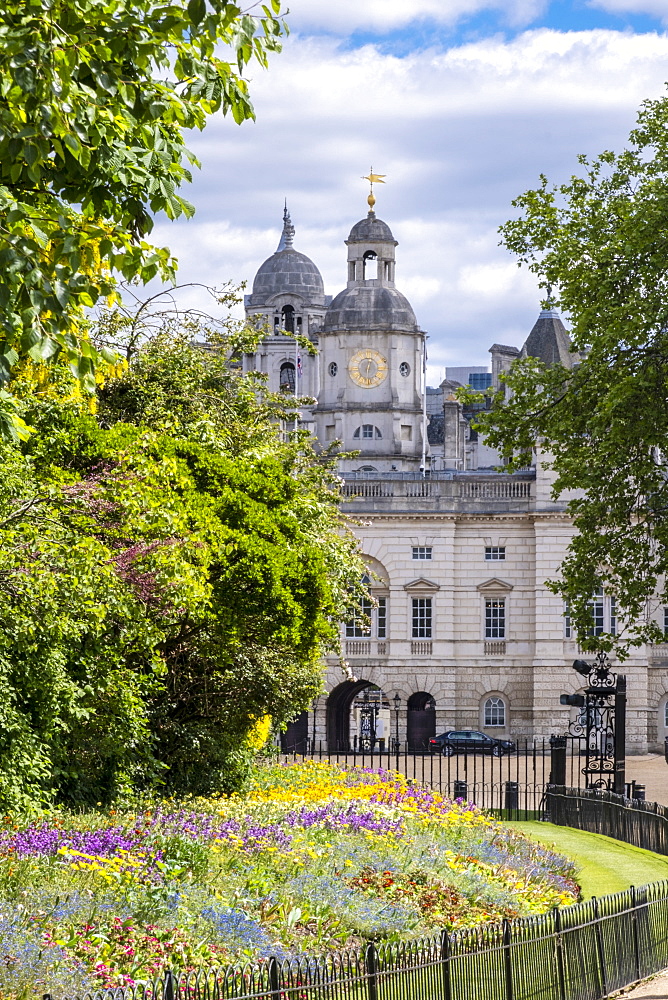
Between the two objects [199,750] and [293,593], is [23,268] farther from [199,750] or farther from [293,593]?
[199,750]

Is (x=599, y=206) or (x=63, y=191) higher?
(x=599, y=206)

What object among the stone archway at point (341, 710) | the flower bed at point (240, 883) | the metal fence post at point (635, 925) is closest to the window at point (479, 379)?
the stone archway at point (341, 710)

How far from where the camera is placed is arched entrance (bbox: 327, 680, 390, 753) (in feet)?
183

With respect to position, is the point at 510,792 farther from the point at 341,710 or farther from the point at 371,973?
the point at 341,710

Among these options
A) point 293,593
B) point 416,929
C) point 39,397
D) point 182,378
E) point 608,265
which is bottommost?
point 416,929

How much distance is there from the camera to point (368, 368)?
79.1 m

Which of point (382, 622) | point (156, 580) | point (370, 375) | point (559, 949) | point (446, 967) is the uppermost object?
point (370, 375)

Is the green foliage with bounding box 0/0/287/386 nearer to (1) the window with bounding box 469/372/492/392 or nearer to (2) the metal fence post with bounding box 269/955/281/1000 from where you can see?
(2) the metal fence post with bounding box 269/955/281/1000

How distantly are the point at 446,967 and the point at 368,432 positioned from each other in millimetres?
69693

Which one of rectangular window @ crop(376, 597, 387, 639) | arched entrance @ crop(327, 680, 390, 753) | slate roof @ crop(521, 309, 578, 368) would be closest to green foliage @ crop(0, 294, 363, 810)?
arched entrance @ crop(327, 680, 390, 753)

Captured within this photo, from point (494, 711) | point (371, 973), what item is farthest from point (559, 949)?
point (494, 711)

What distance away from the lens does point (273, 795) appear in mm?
21016

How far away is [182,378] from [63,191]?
13798 millimetres

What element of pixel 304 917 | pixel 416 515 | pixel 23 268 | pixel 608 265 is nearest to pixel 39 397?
pixel 304 917
